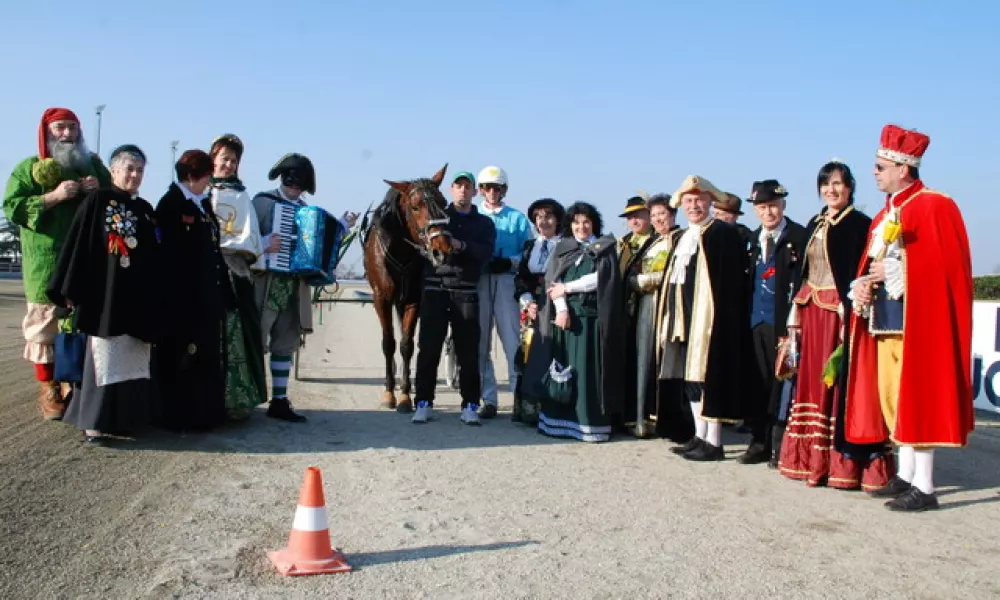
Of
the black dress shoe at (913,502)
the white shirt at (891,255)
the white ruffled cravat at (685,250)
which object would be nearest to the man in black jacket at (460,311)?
the white ruffled cravat at (685,250)

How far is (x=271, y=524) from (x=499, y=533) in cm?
116

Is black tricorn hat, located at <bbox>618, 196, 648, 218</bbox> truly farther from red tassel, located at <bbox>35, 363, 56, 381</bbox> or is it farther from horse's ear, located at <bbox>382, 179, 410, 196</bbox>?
red tassel, located at <bbox>35, 363, 56, 381</bbox>

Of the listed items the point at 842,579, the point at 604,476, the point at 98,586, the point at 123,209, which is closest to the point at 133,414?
the point at 123,209

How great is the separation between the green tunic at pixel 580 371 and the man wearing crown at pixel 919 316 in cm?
241

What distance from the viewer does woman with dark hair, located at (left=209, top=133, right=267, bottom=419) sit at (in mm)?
7047

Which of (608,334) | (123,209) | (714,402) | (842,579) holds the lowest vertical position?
(842,579)

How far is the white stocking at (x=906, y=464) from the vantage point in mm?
5398

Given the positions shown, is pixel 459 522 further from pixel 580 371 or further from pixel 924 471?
pixel 580 371

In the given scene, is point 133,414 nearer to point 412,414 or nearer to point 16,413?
point 16,413

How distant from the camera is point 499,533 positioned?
448 cm

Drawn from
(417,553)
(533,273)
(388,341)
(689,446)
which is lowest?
(417,553)

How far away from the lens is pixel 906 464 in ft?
17.8

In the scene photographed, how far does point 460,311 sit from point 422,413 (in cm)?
96

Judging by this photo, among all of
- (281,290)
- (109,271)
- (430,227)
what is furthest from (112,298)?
(430,227)
